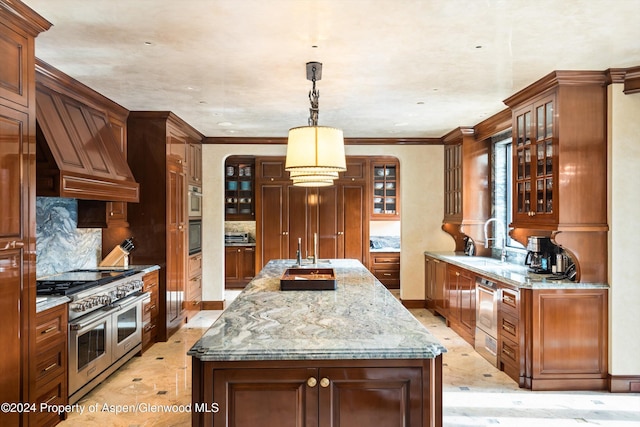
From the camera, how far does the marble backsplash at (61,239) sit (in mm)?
→ 4016

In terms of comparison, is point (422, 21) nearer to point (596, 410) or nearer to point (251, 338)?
point (251, 338)

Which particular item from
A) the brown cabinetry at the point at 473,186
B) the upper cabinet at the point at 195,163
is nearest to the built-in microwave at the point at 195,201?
the upper cabinet at the point at 195,163

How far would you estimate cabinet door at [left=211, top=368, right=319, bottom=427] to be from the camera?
77.1 inches

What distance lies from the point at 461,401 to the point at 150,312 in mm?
3304

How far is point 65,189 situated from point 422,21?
2.80m

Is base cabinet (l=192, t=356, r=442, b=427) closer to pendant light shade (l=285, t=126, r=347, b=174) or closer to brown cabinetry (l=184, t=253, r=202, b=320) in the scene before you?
pendant light shade (l=285, t=126, r=347, b=174)

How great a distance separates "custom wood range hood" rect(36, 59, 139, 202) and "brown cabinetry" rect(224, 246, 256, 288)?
4.00 metres

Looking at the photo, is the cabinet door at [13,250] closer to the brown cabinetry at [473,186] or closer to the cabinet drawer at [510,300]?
the cabinet drawer at [510,300]

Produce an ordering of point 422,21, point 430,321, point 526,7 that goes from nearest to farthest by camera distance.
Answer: point 526,7, point 422,21, point 430,321

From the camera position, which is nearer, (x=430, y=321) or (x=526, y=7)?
(x=526, y=7)

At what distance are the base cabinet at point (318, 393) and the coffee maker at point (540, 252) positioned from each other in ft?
9.48

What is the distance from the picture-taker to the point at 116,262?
492 centimetres

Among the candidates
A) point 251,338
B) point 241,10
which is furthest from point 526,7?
Answer: point 251,338

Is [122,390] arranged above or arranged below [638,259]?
below
